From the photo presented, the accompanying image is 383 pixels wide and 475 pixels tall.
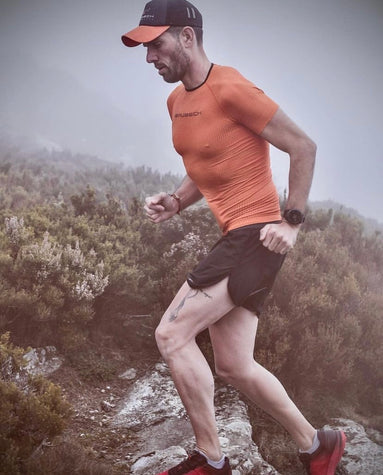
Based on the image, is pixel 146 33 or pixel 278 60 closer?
pixel 146 33

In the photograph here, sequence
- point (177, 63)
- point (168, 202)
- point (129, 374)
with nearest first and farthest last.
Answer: point (177, 63)
point (168, 202)
point (129, 374)

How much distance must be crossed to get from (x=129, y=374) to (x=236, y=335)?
1813 mm

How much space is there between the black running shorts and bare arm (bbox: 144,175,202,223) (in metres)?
0.65

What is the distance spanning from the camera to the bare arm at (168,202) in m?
3.01

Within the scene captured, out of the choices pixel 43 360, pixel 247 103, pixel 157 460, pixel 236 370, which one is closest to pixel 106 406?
pixel 43 360

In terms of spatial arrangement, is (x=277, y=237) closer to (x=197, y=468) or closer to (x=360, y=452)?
(x=197, y=468)

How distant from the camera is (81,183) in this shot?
932 centimetres

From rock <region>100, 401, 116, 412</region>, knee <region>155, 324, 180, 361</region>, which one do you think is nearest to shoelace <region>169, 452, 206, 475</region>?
knee <region>155, 324, 180, 361</region>

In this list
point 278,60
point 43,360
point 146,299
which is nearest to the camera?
point 43,360

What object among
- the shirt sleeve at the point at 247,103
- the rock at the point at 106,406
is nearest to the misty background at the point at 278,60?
the shirt sleeve at the point at 247,103

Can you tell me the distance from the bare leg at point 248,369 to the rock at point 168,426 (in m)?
0.50

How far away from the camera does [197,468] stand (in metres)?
2.46

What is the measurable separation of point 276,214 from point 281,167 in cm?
→ 390

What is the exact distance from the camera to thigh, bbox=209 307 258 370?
260cm
